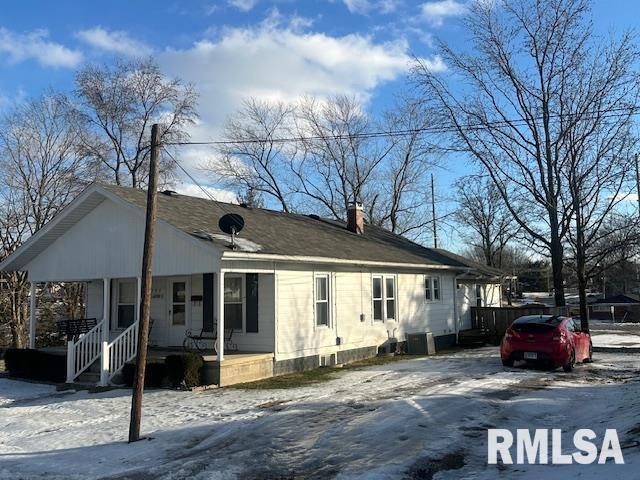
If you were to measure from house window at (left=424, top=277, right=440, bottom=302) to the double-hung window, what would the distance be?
2481 millimetres

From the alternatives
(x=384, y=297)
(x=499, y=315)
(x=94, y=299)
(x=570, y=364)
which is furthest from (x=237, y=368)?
(x=499, y=315)

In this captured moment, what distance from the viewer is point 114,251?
16.5 meters

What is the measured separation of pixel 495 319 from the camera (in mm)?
24984

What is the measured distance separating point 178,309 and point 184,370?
4468 millimetres

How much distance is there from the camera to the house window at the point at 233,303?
16.2 meters

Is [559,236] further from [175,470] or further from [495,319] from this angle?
[175,470]

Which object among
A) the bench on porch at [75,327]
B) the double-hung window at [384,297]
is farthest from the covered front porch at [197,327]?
the double-hung window at [384,297]

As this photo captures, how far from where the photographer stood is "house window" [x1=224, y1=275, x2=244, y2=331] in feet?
53.1

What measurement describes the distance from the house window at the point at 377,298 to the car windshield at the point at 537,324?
5.37 meters

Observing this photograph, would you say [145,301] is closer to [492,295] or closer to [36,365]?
[36,365]

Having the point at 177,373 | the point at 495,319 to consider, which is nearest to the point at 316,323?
the point at 177,373

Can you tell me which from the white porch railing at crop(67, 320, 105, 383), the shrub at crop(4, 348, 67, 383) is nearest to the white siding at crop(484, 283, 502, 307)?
the white porch railing at crop(67, 320, 105, 383)

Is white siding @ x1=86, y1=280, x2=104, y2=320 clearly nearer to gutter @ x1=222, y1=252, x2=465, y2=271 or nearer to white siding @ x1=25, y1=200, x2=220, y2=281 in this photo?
white siding @ x1=25, y1=200, x2=220, y2=281

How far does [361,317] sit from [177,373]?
23.7 ft
